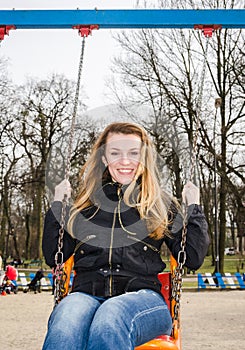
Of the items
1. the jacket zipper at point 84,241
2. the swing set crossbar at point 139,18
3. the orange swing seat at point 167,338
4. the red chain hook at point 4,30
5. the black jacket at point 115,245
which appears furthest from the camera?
the red chain hook at point 4,30

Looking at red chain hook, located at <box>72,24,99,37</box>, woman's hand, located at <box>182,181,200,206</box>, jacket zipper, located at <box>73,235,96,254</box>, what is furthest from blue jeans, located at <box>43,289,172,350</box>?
red chain hook, located at <box>72,24,99,37</box>

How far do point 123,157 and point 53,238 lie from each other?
0.58m

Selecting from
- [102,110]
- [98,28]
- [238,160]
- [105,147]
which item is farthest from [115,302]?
[238,160]

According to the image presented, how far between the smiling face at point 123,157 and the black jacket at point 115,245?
68 millimetres

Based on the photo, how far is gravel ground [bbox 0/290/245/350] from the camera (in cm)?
665

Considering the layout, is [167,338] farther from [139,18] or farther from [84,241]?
[139,18]

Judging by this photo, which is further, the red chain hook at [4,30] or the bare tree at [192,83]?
the bare tree at [192,83]

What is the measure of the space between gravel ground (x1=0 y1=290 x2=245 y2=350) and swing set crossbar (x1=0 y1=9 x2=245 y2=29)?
378 cm

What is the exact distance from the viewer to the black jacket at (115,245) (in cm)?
272

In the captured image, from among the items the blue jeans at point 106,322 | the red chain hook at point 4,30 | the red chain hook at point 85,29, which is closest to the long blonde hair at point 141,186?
the blue jeans at point 106,322

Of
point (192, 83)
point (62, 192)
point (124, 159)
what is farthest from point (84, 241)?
point (192, 83)

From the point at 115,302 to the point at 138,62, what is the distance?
13958 mm

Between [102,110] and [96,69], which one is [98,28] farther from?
[102,110]

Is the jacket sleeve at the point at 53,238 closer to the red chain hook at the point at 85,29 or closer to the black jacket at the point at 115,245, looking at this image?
the black jacket at the point at 115,245
